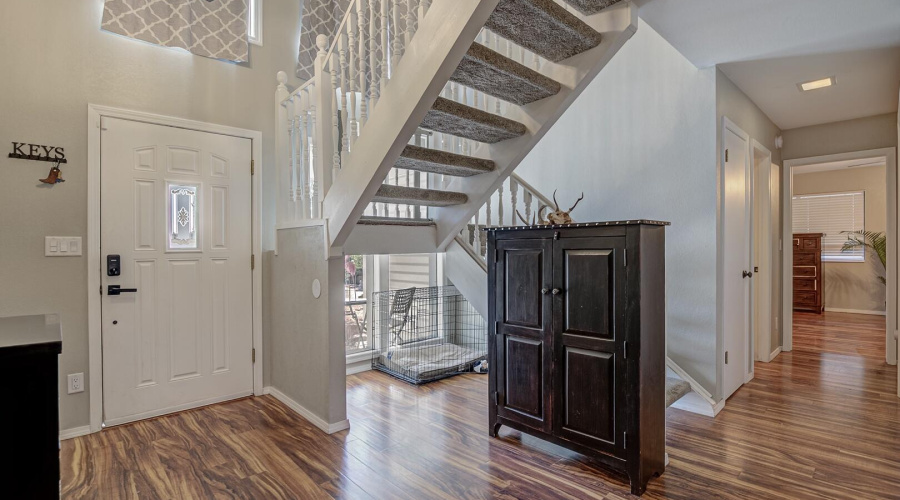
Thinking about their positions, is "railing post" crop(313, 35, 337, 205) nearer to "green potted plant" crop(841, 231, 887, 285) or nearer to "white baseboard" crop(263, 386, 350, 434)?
"white baseboard" crop(263, 386, 350, 434)

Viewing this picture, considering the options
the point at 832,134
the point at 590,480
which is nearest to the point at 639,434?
the point at 590,480

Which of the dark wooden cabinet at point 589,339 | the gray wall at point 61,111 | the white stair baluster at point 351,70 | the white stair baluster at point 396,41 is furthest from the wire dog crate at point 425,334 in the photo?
the white stair baluster at point 396,41

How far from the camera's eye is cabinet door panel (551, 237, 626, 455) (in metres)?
2.15

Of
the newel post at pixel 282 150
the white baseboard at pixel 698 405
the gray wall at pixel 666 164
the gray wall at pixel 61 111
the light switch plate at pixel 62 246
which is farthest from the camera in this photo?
the newel post at pixel 282 150

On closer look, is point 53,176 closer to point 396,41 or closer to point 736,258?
point 396,41

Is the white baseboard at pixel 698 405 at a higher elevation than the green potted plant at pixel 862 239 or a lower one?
lower

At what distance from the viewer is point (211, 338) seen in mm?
3326

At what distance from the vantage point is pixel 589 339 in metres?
2.25

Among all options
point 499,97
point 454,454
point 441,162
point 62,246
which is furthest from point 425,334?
point 62,246

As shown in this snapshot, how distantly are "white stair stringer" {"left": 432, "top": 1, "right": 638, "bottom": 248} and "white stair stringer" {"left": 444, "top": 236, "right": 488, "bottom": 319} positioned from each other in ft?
0.55

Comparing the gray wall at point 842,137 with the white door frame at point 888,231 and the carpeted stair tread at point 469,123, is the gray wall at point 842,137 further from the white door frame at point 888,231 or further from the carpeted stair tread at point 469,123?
the carpeted stair tread at point 469,123

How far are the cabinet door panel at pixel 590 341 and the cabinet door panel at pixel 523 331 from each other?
0.07 m

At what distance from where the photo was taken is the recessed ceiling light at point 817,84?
3.46 meters

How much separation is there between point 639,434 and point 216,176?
3215mm
